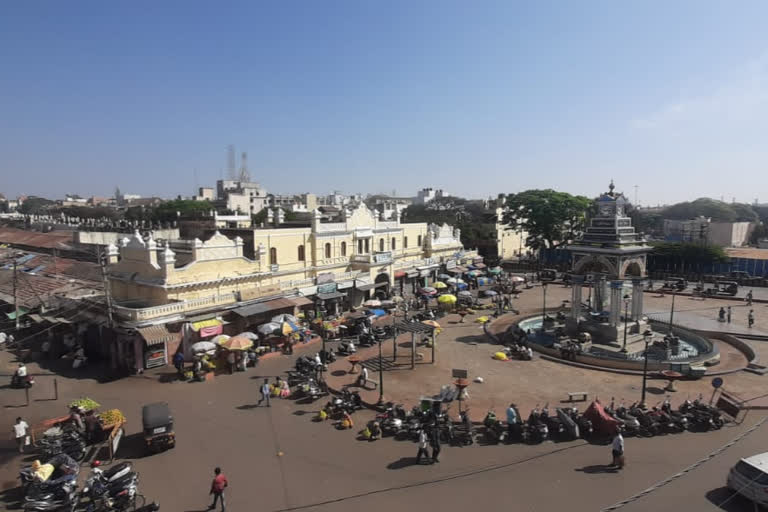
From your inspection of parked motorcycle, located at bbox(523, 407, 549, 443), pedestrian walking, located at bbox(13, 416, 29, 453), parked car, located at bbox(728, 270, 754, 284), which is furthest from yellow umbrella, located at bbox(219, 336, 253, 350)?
parked car, located at bbox(728, 270, 754, 284)

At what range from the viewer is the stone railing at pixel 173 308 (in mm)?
21083

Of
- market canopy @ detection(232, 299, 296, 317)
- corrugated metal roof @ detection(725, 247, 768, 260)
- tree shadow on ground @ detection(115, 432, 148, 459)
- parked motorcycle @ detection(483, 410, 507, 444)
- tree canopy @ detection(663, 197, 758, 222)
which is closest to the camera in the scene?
tree shadow on ground @ detection(115, 432, 148, 459)

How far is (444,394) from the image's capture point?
625 inches

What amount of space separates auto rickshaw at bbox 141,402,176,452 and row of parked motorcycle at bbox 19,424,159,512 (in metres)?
1.79

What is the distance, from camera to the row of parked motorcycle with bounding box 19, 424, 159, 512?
10.5m

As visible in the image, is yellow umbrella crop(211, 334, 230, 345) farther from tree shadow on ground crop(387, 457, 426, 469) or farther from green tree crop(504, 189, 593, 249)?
green tree crop(504, 189, 593, 249)

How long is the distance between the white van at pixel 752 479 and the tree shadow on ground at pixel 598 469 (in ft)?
8.48

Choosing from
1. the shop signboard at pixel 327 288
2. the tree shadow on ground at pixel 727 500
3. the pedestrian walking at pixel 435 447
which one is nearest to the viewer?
the tree shadow on ground at pixel 727 500

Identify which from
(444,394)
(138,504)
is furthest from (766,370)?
(138,504)

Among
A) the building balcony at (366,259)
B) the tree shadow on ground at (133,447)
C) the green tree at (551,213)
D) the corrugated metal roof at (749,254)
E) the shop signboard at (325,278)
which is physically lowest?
the tree shadow on ground at (133,447)

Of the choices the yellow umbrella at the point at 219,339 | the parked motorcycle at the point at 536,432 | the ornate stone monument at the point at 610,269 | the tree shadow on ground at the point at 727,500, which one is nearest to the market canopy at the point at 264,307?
the yellow umbrella at the point at 219,339

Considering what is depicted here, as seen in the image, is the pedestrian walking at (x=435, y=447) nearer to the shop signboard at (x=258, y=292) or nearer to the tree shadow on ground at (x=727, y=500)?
the tree shadow on ground at (x=727, y=500)

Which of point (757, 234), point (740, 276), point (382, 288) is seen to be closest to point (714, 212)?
point (757, 234)

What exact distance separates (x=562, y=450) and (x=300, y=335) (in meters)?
16.1
